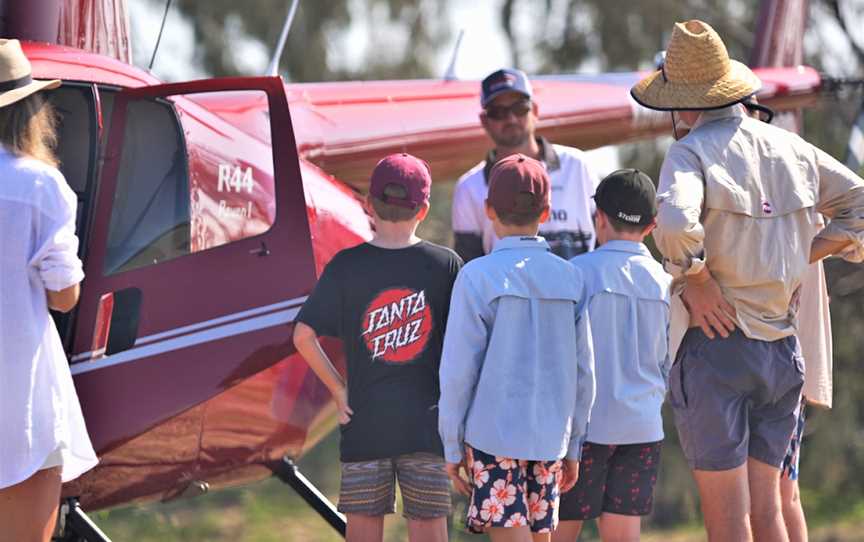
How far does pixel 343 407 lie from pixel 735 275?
48.1 inches

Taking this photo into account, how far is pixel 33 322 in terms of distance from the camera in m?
3.89

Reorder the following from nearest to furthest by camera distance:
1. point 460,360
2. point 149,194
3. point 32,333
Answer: point 32,333 < point 460,360 < point 149,194

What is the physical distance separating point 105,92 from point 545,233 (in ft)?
5.73

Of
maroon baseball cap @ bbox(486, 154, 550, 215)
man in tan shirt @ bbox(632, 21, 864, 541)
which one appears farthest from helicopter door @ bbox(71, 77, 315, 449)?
man in tan shirt @ bbox(632, 21, 864, 541)

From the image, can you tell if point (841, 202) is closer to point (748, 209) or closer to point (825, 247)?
point (825, 247)

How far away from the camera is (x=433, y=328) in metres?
4.28

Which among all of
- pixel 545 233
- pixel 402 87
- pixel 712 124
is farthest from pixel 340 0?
pixel 712 124

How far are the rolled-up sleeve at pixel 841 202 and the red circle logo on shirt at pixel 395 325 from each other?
1311mm

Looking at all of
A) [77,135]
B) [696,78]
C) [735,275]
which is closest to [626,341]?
[735,275]

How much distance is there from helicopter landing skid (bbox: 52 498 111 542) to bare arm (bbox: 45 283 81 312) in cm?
117

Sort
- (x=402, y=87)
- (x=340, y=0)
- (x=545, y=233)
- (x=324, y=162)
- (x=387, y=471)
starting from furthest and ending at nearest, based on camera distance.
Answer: (x=340, y=0) → (x=402, y=87) → (x=324, y=162) → (x=545, y=233) → (x=387, y=471)

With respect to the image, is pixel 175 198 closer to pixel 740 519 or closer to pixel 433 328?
pixel 433 328

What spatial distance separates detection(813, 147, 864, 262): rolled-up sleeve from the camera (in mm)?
4512

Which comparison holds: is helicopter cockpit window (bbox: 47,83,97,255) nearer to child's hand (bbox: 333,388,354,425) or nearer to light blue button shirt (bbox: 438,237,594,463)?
child's hand (bbox: 333,388,354,425)
